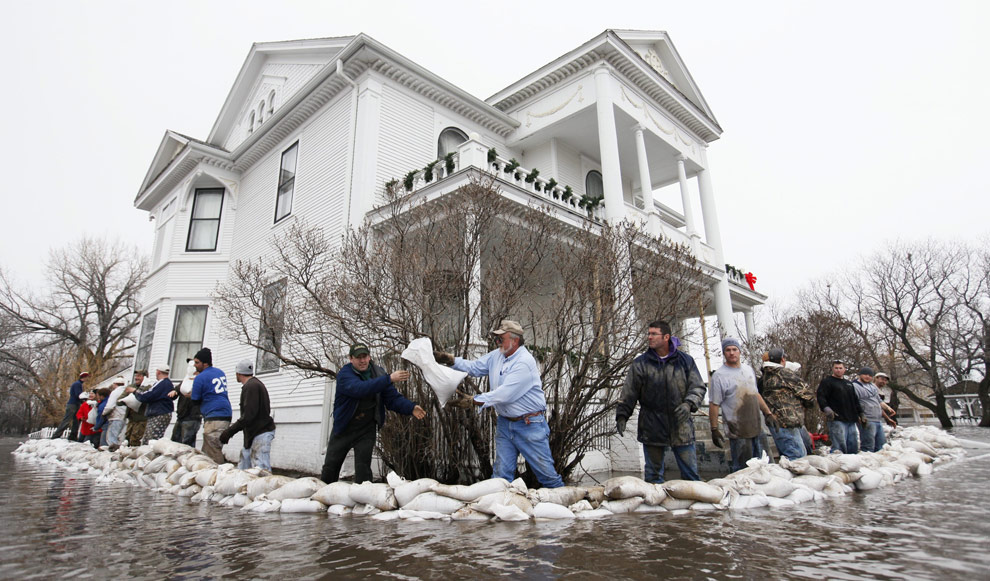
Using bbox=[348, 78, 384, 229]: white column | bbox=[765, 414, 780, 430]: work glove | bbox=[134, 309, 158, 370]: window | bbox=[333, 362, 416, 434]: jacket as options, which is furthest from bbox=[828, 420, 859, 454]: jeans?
bbox=[134, 309, 158, 370]: window

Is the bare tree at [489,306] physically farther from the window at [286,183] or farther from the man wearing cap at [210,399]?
the window at [286,183]

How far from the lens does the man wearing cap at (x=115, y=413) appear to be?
10898 mm

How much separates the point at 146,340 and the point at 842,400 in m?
17.5

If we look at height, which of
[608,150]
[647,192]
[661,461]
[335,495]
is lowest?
[335,495]

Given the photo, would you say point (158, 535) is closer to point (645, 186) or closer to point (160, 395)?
point (160, 395)

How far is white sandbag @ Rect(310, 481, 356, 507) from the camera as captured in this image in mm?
4340

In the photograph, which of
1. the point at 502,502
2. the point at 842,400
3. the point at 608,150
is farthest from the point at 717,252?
the point at 502,502

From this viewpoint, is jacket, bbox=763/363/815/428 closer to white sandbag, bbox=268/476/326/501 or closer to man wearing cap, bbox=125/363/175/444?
white sandbag, bbox=268/476/326/501

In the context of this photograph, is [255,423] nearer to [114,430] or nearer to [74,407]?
[114,430]

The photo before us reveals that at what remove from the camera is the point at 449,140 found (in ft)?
45.3

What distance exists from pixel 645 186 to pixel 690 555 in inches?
478

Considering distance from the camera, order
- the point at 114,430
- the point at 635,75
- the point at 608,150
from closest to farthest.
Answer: the point at 114,430 → the point at 608,150 → the point at 635,75

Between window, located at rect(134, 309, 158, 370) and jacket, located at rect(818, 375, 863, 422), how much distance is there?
16531 millimetres

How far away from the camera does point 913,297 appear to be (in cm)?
2933
